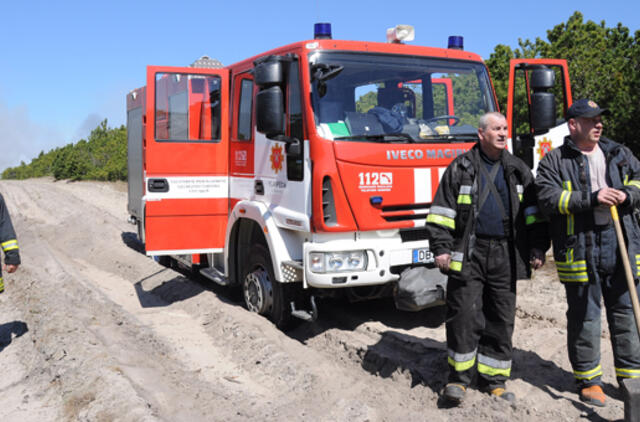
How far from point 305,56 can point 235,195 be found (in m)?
1.93

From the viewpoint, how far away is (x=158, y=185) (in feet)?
21.1

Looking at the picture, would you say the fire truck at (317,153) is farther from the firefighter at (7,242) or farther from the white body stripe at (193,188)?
the firefighter at (7,242)

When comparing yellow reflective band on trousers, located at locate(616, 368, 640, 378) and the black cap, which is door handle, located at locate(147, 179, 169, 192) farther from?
yellow reflective band on trousers, located at locate(616, 368, 640, 378)

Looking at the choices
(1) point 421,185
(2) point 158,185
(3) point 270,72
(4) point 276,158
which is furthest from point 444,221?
(2) point 158,185

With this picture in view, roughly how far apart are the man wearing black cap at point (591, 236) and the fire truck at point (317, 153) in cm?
142

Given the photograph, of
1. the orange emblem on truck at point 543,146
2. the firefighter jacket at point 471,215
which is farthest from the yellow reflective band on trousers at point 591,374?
the orange emblem on truck at point 543,146

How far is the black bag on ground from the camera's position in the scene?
5023 mm

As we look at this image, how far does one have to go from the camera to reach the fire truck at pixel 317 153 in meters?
5.05

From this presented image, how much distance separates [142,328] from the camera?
6406 mm

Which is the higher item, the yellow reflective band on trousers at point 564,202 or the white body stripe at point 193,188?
the white body stripe at point 193,188

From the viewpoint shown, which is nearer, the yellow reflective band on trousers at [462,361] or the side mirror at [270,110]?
the yellow reflective band on trousers at [462,361]

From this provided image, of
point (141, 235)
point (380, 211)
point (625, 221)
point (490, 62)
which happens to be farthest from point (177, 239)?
point (490, 62)

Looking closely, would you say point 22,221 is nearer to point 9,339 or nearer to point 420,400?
point 9,339

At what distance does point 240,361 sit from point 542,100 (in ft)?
11.6
